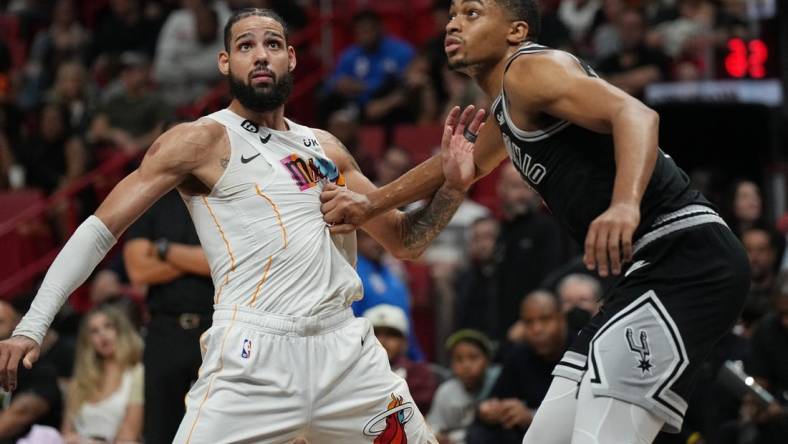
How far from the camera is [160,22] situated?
1623 cm

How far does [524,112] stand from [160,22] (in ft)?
38.5

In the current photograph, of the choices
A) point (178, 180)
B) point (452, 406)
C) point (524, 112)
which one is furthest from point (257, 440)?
point (452, 406)

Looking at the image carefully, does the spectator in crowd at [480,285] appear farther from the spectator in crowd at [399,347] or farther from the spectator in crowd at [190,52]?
the spectator in crowd at [190,52]

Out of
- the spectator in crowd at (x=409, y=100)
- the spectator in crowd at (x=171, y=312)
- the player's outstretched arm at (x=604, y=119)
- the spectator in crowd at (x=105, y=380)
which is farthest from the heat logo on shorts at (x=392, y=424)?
the spectator in crowd at (x=409, y=100)

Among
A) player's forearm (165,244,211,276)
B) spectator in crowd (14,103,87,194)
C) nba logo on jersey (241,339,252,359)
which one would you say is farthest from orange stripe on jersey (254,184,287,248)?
spectator in crowd (14,103,87,194)

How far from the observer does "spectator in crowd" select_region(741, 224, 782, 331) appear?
9.42 m

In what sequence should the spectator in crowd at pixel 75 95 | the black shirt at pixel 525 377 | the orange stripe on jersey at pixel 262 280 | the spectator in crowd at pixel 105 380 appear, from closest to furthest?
1. the orange stripe on jersey at pixel 262 280
2. the black shirt at pixel 525 377
3. the spectator in crowd at pixel 105 380
4. the spectator in crowd at pixel 75 95

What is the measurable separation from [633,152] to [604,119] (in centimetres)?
22

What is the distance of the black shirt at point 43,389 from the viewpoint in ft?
29.8

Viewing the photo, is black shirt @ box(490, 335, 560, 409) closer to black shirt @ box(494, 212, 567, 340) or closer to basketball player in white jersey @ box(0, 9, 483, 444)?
black shirt @ box(494, 212, 567, 340)

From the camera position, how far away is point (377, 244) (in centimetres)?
1045

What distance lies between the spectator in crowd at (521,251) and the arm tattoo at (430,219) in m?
4.29

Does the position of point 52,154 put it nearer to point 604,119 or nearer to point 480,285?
point 480,285

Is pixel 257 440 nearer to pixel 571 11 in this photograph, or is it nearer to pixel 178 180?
pixel 178 180
